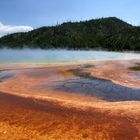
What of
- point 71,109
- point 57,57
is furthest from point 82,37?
point 71,109

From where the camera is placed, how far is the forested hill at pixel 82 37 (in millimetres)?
89719

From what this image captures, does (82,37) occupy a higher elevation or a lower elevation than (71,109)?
higher

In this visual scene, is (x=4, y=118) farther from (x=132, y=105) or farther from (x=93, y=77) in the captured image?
(x=93, y=77)

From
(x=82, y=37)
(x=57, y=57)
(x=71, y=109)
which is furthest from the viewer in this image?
(x=82, y=37)

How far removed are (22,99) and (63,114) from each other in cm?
270

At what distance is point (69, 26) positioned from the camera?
118 m

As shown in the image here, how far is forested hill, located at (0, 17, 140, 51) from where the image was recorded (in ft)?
294

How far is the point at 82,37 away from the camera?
10750 centimetres

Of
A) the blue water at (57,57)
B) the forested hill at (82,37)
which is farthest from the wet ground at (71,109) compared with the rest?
the forested hill at (82,37)

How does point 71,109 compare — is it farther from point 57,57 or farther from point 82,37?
point 82,37

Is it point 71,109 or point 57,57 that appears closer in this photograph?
point 71,109

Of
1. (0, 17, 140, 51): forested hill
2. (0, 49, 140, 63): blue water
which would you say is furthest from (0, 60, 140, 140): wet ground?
(0, 17, 140, 51): forested hill

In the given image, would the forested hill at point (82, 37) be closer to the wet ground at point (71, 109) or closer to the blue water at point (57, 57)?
the blue water at point (57, 57)

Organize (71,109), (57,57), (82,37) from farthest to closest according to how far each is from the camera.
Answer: (82,37)
(57,57)
(71,109)
